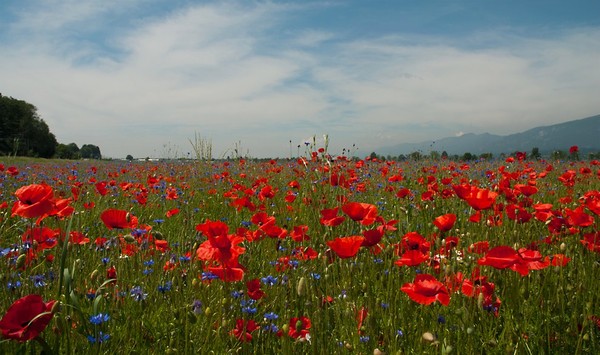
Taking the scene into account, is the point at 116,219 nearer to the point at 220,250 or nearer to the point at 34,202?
the point at 34,202

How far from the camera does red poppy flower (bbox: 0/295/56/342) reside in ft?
3.43

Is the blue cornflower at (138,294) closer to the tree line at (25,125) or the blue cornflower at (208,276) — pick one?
the blue cornflower at (208,276)

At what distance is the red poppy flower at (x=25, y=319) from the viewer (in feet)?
3.43

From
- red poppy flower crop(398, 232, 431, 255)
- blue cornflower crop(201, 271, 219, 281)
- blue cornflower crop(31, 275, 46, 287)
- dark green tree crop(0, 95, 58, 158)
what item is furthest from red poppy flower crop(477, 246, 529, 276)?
dark green tree crop(0, 95, 58, 158)

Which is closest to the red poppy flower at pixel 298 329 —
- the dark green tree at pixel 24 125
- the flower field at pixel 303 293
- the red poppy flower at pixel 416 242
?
the flower field at pixel 303 293

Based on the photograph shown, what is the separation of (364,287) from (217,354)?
2.62ft

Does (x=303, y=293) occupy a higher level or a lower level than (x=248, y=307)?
higher

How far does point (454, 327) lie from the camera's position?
188cm

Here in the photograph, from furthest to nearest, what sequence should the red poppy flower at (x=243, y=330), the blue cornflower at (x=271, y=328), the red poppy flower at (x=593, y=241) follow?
the red poppy flower at (x=593, y=241)
the blue cornflower at (x=271, y=328)
the red poppy flower at (x=243, y=330)

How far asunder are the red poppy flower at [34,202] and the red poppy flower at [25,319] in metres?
0.48

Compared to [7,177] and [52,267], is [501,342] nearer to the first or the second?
[52,267]

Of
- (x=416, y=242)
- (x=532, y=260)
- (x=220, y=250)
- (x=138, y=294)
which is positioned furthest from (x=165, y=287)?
(x=532, y=260)

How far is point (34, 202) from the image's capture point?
155 cm

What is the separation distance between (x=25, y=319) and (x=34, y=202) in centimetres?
59
